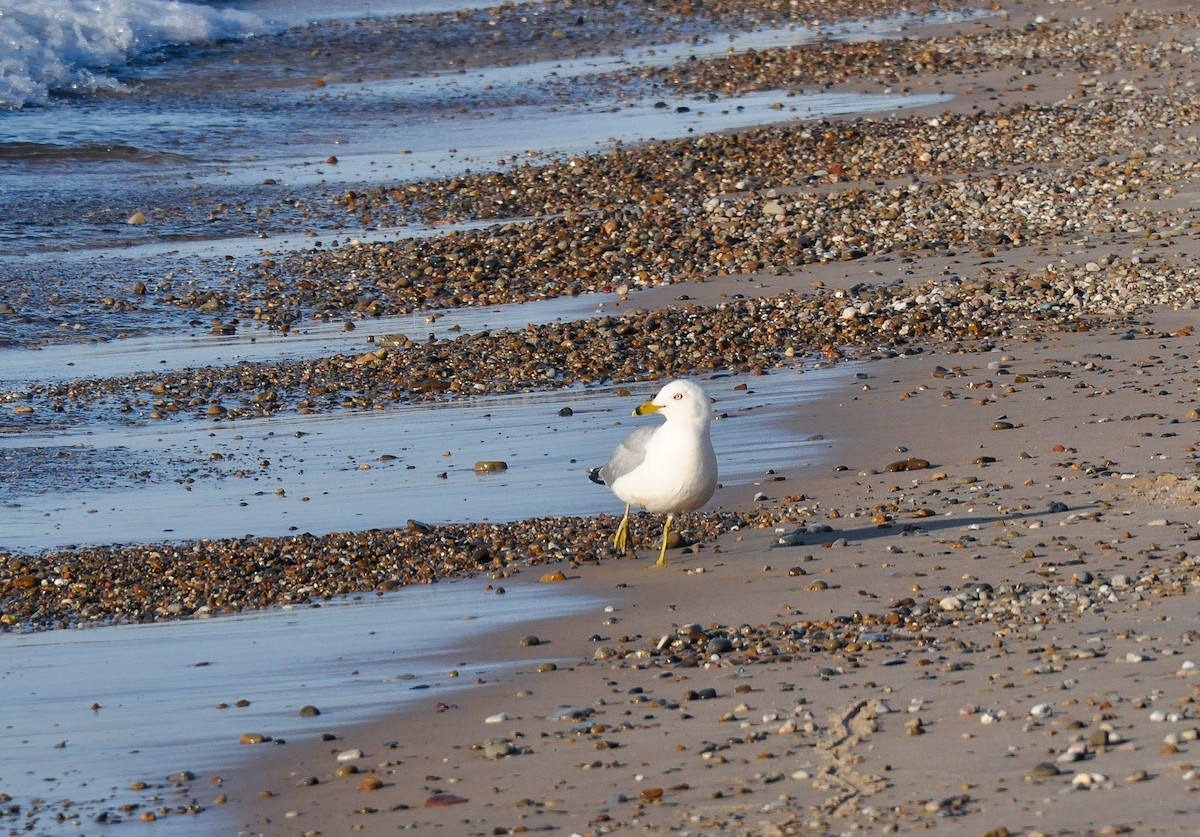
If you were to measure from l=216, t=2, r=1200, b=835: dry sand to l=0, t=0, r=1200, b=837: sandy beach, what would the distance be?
1 centimetres

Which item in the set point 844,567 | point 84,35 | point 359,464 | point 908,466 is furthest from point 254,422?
point 84,35

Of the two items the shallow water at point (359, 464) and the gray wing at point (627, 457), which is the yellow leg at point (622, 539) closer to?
the gray wing at point (627, 457)

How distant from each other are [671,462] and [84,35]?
69.0 ft

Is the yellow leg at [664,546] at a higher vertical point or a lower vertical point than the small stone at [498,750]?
lower

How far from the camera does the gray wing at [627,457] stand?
6.96 m

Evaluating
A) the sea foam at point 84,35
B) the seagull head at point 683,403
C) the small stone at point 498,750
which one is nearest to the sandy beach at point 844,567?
the small stone at point 498,750

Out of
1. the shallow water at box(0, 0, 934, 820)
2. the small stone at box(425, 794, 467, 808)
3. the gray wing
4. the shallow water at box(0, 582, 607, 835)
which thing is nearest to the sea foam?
the shallow water at box(0, 0, 934, 820)

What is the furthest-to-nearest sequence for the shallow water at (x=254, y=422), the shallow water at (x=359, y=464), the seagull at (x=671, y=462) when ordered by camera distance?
the shallow water at (x=359, y=464) < the seagull at (x=671, y=462) < the shallow water at (x=254, y=422)

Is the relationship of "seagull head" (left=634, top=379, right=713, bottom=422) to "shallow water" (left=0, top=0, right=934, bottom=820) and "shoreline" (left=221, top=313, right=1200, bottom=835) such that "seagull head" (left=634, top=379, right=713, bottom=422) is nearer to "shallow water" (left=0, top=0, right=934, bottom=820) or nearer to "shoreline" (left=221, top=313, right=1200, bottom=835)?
"shoreline" (left=221, top=313, right=1200, bottom=835)

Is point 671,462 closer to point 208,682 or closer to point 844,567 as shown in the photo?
point 844,567

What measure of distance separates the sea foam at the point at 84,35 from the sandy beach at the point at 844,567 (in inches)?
423

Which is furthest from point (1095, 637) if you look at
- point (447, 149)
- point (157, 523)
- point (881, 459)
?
point (447, 149)

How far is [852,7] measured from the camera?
2819cm

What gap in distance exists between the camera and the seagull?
6750 mm
